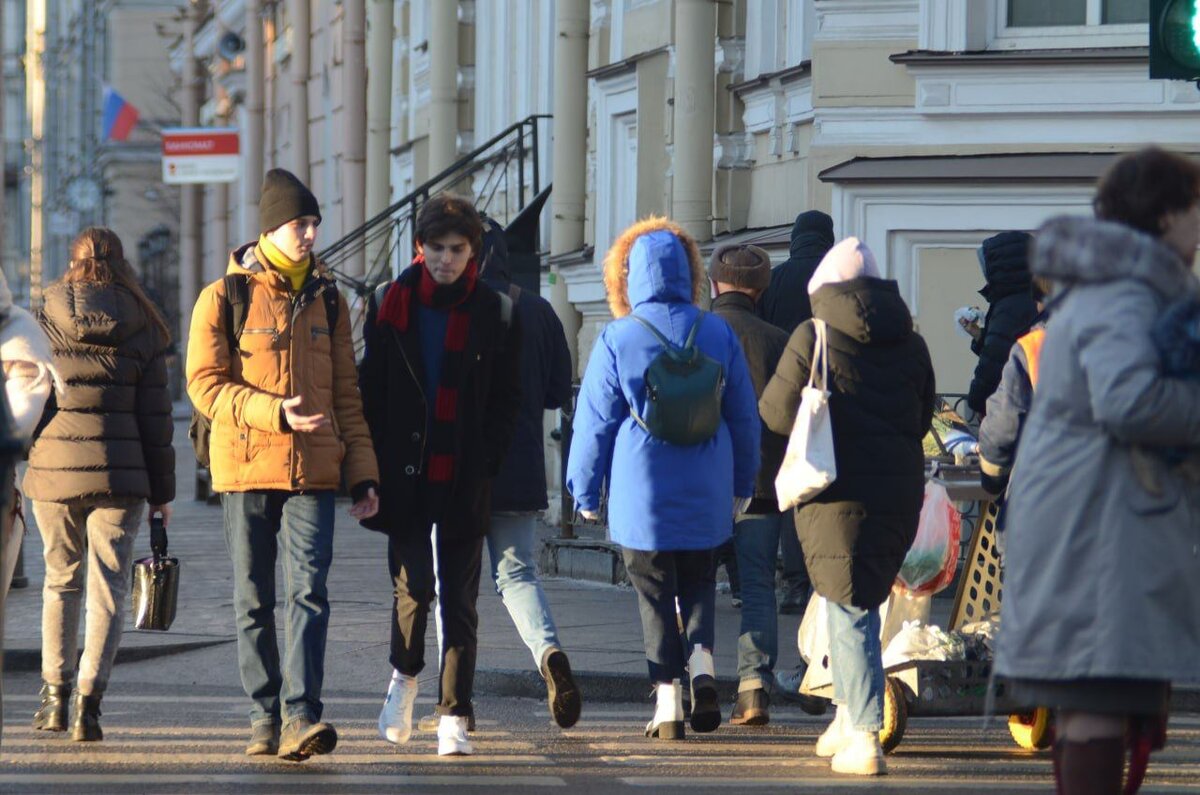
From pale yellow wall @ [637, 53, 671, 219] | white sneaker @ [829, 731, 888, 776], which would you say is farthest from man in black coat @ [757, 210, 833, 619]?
pale yellow wall @ [637, 53, 671, 219]

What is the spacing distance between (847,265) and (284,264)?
1.83 m

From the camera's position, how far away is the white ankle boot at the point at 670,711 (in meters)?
8.14

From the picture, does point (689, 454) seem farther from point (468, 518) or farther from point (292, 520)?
point (292, 520)

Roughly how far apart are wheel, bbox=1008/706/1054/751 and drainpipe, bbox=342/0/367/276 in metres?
19.7

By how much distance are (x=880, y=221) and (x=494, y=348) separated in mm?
5394

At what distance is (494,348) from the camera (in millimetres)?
7855

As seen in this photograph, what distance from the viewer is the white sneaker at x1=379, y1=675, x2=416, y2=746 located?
310 inches

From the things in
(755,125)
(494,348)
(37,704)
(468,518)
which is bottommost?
(37,704)

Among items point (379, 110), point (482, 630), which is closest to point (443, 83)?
point (379, 110)

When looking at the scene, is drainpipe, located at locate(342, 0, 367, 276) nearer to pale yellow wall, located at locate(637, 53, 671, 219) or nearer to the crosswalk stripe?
pale yellow wall, located at locate(637, 53, 671, 219)

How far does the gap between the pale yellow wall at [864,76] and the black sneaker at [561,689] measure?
577 cm

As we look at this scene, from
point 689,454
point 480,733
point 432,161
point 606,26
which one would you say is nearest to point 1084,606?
point 689,454

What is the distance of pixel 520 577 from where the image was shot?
26.7 feet

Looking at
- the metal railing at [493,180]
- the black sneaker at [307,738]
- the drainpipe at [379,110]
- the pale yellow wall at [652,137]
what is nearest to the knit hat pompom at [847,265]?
the black sneaker at [307,738]
